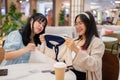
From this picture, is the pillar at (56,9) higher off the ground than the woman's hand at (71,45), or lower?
higher

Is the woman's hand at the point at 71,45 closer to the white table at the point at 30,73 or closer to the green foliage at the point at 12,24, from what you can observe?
the white table at the point at 30,73

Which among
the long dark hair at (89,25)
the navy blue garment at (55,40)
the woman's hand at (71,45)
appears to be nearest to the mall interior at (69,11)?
the navy blue garment at (55,40)

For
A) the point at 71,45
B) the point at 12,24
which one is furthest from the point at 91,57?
the point at 12,24

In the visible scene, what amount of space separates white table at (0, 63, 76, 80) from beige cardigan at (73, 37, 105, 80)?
22 centimetres

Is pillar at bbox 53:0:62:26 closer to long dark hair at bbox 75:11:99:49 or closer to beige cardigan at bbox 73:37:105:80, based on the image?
long dark hair at bbox 75:11:99:49

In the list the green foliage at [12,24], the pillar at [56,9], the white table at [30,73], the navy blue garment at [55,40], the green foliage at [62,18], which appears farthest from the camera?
the pillar at [56,9]

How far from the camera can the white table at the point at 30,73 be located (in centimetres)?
167

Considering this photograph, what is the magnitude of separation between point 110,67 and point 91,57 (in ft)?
0.99

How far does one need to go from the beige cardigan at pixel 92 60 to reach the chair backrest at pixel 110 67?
12 centimetres

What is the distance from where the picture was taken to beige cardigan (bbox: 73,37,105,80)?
2010 millimetres

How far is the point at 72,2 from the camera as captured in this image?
6.79m

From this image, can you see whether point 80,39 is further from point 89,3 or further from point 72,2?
point 89,3

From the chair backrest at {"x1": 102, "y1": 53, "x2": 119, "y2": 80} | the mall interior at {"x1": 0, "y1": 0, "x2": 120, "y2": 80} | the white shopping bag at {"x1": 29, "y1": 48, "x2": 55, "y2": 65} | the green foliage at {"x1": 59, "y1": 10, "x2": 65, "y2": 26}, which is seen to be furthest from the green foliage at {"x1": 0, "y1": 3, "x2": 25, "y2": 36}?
the green foliage at {"x1": 59, "y1": 10, "x2": 65, "y2": 26}

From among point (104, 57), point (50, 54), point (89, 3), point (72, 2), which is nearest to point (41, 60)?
point (50, 54)
